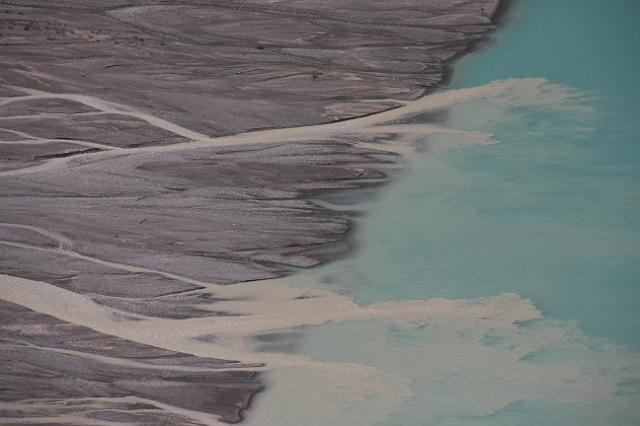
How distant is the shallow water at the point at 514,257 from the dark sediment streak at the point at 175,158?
77 mm

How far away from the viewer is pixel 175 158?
1484 mm

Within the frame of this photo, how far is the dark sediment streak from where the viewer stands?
1.43 m

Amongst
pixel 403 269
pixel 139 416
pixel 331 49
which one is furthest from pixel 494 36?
pixel 139 416

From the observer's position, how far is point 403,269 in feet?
4.74

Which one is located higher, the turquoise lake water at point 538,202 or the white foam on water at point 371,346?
the turquoise lake water at point 538,202

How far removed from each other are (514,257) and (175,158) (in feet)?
1.97

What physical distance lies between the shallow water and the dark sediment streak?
77 millimetres

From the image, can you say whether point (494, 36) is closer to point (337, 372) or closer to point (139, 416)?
point (337, 372)

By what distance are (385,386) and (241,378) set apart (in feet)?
0.77

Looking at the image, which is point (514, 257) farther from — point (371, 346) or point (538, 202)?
point (371, 346)

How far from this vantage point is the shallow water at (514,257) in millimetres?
1359

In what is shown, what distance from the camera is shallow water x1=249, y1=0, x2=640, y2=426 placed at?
136 cm

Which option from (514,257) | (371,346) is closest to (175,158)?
(371,346)

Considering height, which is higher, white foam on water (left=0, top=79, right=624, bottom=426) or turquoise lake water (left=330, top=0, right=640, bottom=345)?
turquoise lake water (left=330, top=0, right=640, bottom=345)
